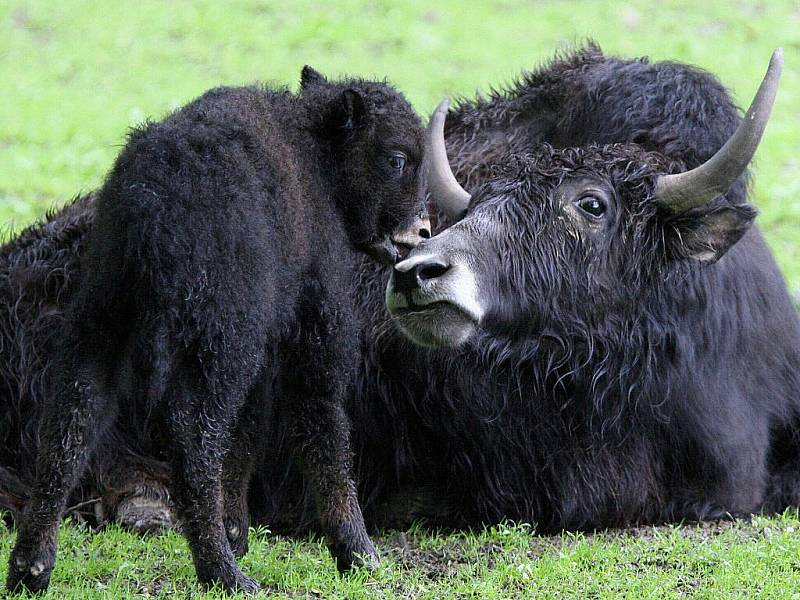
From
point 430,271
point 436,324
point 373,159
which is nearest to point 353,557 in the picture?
point 436,324

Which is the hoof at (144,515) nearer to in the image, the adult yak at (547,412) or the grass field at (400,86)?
the adult yak at (547,412)

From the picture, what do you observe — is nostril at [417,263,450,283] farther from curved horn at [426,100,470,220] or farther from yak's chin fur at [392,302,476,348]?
curved horn at [426,100,470,220]

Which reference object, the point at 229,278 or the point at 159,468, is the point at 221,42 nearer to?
the point at 159,468

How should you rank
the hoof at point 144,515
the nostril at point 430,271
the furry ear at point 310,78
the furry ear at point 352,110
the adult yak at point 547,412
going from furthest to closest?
the hoof at point 144,515 → the adult yak at point 547,412 → the furry ear at point 310,78 → the furry ear at point 352,110 → the nostril at point 430,271

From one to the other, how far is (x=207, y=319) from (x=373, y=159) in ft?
3.73

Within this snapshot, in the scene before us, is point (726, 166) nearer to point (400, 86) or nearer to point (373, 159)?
point (373, 159)

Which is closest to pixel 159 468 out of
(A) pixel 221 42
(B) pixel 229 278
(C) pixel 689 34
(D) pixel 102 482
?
(D) pixel 102 482

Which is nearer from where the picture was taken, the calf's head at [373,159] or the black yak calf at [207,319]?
the black yak calf at [207,319]

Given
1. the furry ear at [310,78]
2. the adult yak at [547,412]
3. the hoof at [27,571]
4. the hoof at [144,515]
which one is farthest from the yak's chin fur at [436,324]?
the hoof at [144,515]

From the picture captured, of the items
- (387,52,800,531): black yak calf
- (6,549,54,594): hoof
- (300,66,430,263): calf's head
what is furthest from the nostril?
(6,549,54,594): hoof

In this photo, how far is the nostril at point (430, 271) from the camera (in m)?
4.68

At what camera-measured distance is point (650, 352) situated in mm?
5465

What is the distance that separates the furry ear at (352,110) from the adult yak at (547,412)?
0.73 metres

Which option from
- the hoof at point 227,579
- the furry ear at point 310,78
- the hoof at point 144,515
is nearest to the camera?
the hoof at point 227,579
